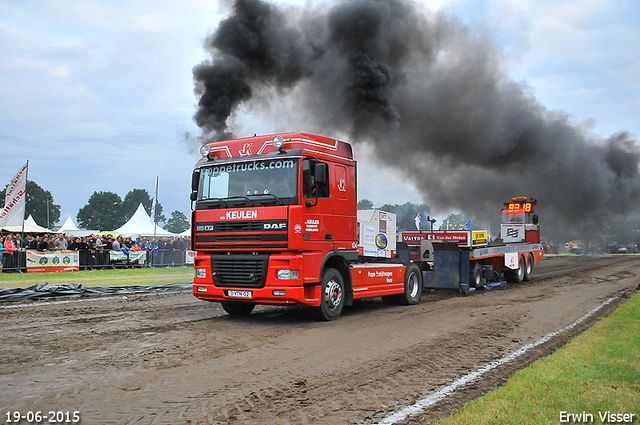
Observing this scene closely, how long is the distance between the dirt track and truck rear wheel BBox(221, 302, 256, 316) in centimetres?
36

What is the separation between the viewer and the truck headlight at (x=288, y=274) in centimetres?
830

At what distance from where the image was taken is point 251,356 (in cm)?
636

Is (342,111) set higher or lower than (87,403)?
higher

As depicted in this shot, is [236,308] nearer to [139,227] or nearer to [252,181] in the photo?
[252,181]

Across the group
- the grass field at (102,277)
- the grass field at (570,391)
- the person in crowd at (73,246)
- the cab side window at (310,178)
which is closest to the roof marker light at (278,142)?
the cab side window at (310,178)

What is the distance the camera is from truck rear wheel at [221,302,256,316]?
9.86 meters

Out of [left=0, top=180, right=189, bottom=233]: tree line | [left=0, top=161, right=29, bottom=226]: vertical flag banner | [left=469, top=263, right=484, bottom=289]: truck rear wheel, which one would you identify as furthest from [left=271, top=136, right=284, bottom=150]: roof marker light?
[left=0, top=180, right=189, bottom=233]: tree line

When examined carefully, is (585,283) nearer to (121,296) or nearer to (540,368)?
(540,368)

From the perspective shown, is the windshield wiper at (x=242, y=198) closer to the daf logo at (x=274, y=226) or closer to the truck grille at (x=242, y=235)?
the truck grille at (x=242, y=235)

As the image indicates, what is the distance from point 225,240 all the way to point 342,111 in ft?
42.5

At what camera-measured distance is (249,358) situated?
6.25m

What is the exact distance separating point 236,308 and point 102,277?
34.1 ft

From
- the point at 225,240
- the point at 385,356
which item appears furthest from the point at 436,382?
the point at 225,240

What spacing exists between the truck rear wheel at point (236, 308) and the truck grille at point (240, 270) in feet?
3.37
